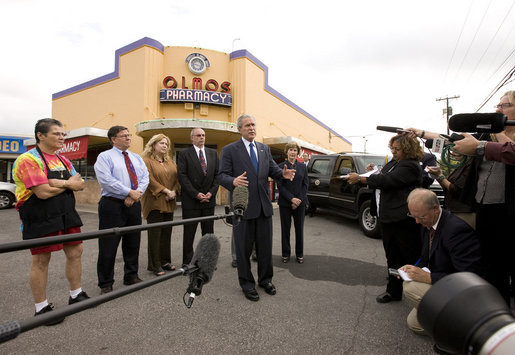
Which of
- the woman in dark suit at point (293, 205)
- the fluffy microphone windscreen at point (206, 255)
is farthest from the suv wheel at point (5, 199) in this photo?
the fluffy microphone windscreen at point (206, 255)

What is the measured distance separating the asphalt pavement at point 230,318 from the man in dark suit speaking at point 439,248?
53 centimetres

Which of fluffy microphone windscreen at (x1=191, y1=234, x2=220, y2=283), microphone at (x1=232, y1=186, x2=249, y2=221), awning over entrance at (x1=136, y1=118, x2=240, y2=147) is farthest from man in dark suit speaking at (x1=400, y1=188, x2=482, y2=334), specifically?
awning over entrance at (x1=136, y1=118, x2=240, y2=147)

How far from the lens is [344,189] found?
22.9ft

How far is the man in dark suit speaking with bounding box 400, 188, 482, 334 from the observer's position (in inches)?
79.9

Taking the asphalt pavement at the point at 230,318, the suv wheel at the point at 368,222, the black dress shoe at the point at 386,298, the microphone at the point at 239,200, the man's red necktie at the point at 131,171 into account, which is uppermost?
the man's red necktie at the point at 131,171

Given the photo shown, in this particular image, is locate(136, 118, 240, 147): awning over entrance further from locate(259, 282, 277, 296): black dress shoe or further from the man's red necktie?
locate(259, 282, 277, 296): black dress shoe

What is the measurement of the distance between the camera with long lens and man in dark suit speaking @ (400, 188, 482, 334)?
5.05 feet

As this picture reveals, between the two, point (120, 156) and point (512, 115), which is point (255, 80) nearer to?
point (120, 156)

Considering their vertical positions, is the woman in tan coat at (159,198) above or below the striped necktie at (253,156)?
below

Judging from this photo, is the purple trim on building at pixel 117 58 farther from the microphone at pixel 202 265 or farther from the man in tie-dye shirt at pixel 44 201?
the microphone at pixel 202 265

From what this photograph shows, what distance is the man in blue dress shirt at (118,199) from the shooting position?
3.17m

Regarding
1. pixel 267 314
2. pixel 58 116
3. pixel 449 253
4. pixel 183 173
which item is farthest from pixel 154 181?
pixel 58 116

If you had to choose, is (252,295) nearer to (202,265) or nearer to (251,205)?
(251,205)

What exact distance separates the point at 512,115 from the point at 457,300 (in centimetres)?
213
